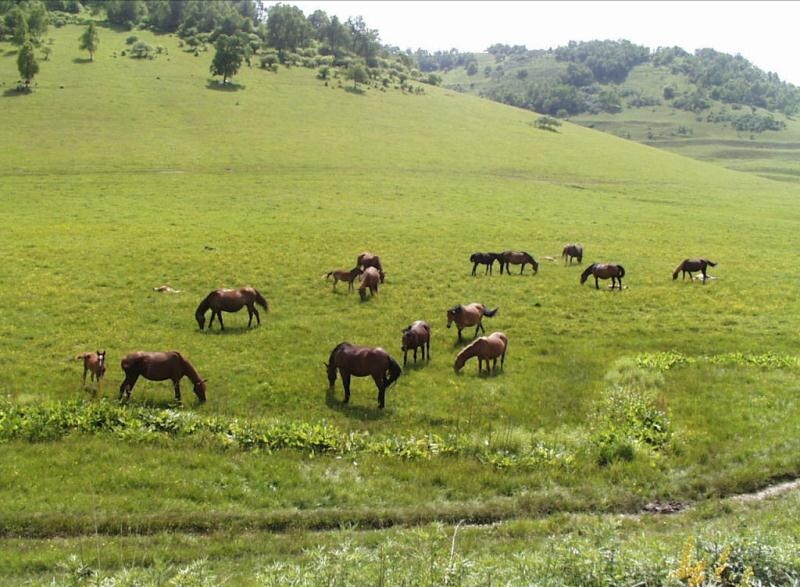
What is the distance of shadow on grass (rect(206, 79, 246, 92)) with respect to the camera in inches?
3940

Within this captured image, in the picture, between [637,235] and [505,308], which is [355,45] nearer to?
[637,235]

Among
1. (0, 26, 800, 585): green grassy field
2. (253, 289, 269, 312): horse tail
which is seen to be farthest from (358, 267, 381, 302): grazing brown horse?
(253, 289, 269, 312): horse tail

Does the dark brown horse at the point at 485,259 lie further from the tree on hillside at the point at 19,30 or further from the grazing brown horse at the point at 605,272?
the tree on hillside at the point at 19,30

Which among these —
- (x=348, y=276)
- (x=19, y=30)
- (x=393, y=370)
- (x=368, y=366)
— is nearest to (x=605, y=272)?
(x=348, y=276)

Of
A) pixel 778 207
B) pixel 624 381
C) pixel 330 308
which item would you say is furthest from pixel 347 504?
pixel 778 207

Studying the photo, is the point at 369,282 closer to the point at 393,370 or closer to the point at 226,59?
the point at 393,370

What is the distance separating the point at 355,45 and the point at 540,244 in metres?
127

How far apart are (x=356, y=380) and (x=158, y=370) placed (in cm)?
564

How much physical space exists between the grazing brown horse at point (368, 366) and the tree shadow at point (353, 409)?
22 cm

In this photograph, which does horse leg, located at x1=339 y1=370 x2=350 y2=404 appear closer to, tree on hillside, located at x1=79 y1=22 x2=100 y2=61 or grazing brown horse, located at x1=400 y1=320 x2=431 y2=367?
grazing brown horse, located at x1=400 y1=320 x2=431 y2=367

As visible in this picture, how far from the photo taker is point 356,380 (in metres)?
19.1

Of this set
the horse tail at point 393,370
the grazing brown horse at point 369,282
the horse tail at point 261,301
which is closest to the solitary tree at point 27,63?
the grazing brown horse at point 369,282

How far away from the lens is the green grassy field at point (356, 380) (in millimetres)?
12328

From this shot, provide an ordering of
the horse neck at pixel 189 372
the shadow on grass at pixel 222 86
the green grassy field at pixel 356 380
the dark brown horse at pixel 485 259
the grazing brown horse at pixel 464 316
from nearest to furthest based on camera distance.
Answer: the green grassy field at pixel 356 380 < the horse neck at pixel 189 372 < the grazing brown horse at pixel 464 316 < the dark brown horse at pixel 485 259 < the shadow on grass at pixel 222 86
